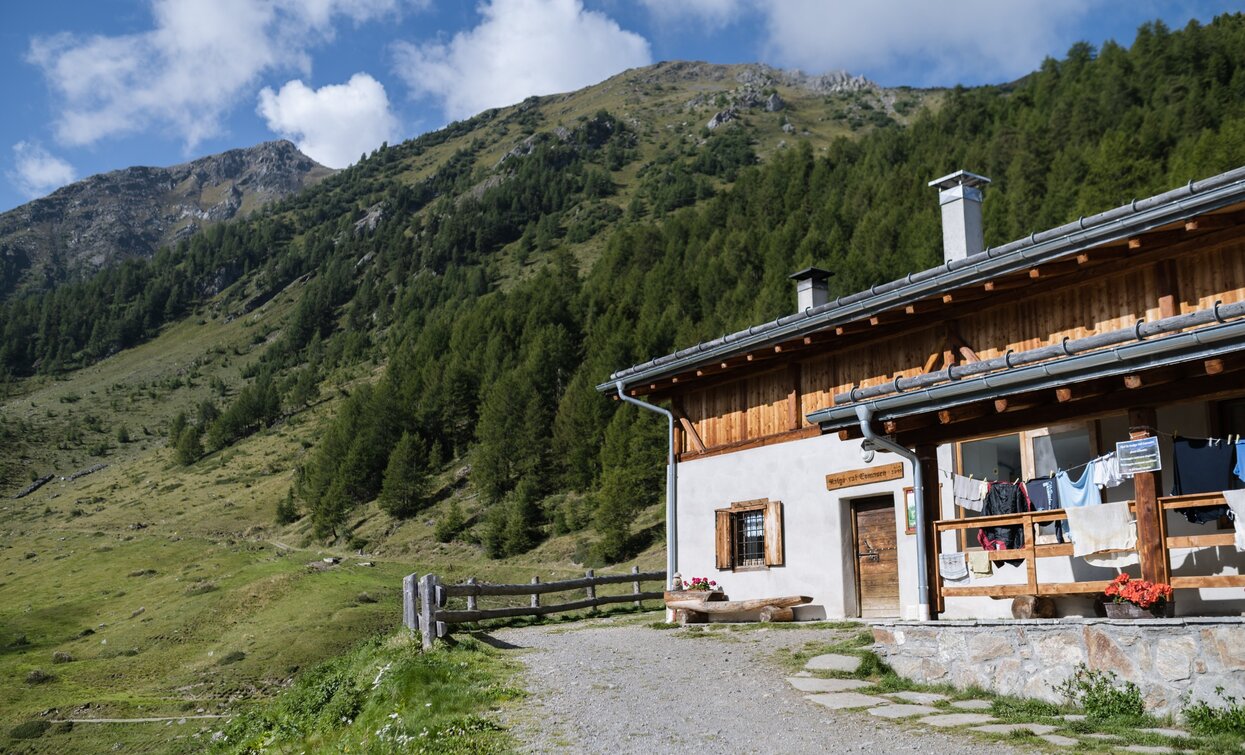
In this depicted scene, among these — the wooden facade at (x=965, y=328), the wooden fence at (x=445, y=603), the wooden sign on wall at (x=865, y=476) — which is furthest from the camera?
the wooden sign on wall at (x=865, y=476)

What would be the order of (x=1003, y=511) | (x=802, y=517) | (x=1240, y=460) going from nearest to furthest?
(x=1240, y=460) < (x=1003, y=511) < (x=802, y=517)

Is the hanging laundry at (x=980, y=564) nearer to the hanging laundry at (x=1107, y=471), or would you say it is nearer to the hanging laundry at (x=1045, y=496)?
the hanging laundry at (x=1045, y=496)

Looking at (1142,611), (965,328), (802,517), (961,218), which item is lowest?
(1142,611)

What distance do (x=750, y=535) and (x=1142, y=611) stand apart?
10.5 metres

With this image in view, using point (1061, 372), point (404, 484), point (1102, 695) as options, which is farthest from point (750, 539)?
point (404, 484)

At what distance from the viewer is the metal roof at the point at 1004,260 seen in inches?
475

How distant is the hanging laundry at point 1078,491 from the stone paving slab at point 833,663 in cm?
287

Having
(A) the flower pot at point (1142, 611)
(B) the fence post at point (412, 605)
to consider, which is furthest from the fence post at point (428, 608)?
(A) the flower pot at point (1142, 611)

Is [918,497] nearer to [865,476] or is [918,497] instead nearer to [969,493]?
[969,493]

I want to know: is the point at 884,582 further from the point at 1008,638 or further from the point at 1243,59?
the point at 1243,59

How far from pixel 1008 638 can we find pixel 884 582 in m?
7.38

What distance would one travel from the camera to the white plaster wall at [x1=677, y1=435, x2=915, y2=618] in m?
17.5

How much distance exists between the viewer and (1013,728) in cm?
860

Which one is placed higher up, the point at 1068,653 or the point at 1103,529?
the point at 1103,529
